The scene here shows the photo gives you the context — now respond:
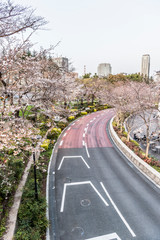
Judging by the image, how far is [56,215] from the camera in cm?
784

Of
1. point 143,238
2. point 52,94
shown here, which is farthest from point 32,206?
point 52,94

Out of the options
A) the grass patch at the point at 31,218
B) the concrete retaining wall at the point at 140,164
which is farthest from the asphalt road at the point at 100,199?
the grass patch at the point at 31,218

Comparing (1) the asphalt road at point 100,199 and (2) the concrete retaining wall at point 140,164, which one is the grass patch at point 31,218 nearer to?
(1) the asphalt road at point 100,199

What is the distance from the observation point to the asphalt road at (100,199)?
7.01m

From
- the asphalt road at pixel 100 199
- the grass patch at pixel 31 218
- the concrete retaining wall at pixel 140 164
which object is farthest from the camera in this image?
the concrete retaining wall at pixel 140 164

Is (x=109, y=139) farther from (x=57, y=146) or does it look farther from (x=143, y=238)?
(x=143, y=238)

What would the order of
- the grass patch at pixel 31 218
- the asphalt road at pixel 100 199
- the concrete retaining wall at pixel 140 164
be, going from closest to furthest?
the grass patch at pixel 31 218, the asphalt road at pixel 100 199, the concrete retaining wall at pixel 140 164

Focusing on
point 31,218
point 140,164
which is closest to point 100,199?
point 31,218

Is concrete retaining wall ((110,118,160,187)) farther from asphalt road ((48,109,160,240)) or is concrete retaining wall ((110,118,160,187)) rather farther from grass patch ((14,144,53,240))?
grass patch ((14,144,53,240))

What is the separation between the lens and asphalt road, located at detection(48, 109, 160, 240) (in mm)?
7008

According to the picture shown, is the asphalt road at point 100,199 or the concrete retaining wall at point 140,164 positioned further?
the concrete retaining wall at point 140,164

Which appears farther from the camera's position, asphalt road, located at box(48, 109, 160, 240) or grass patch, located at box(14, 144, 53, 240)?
asphalt road, located at box(48, 109, 160, 240)

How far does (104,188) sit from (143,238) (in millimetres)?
3664

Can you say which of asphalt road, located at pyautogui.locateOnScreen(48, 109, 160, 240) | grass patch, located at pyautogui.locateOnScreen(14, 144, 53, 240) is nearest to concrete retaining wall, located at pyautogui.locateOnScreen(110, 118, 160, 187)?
asphalt road, located at pyautogui.locateOnScreen(48, 109, 160, 240)
